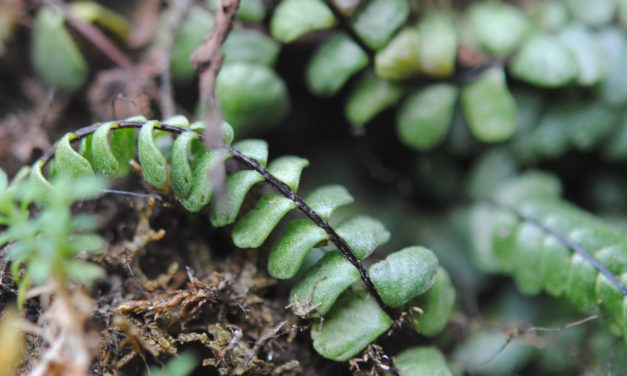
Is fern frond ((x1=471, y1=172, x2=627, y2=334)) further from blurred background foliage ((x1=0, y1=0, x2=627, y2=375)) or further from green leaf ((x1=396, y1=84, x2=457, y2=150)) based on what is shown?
green leaf ((x1=396, y1=84, x2=457, y2=150))

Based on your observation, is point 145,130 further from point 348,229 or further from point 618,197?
point 618,197

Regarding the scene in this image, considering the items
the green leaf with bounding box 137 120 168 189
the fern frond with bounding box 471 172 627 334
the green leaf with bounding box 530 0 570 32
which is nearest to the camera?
the green leaf with bounding box 137 120 168 189

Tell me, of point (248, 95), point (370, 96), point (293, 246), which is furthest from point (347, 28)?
point (293, 246)

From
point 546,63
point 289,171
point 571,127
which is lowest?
point 571,127

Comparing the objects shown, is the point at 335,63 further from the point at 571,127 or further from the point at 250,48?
the point at 571,127

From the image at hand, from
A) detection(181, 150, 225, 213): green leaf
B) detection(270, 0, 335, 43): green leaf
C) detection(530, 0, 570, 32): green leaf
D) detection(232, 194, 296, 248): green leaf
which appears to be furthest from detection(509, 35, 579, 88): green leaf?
detection(181, 150, 225, 213): green leaf

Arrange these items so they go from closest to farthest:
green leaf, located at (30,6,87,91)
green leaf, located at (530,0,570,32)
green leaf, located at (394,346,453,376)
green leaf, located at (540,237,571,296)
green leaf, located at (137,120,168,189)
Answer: green leaf, located at (137,120,168,189) → green leaf, located at (394,346,453,376) → green leaf, located at (540,237,571,296) → green leaf, located at (30,6,87,91) → green leaf, located at (530,0,570,32)
